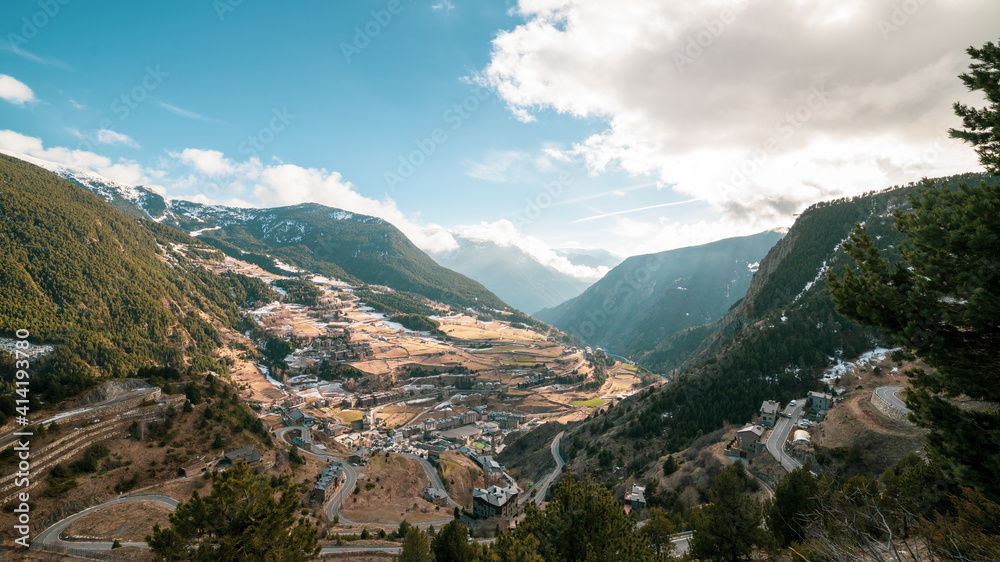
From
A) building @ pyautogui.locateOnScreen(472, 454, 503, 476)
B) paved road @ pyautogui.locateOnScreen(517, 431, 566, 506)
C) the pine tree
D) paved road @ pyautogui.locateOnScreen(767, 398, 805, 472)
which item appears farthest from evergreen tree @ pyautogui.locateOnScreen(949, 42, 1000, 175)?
building @ pyautogui.locateOnScreen(472, 454, 503, 476)

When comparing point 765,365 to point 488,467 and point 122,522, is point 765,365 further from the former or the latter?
point 122,522

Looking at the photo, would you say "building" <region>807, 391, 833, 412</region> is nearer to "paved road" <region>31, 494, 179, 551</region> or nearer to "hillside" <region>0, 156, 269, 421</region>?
"paved road" <region>31, 494, 179, 551</region>

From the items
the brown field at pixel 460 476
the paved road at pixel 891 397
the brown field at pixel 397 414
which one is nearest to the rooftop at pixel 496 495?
the brown field at pixel 460 476

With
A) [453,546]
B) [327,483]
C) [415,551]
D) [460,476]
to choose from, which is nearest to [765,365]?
[460,476]

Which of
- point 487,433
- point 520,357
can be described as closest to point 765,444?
point 487,433

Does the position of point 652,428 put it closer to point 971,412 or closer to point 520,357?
point 971,412

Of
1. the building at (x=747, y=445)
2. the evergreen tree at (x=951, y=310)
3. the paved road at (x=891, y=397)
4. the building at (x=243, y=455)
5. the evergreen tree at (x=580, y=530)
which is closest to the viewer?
the evergreen tree at (x=951, y=310)

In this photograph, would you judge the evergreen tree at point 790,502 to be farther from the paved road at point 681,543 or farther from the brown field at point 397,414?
the brown field at point 397,414
